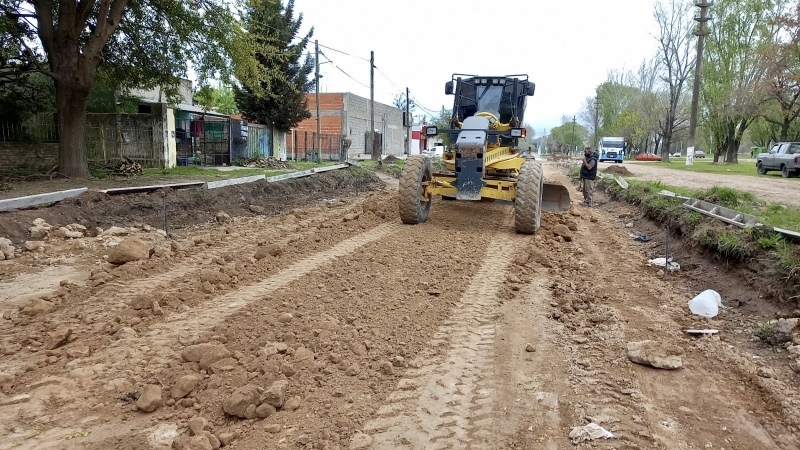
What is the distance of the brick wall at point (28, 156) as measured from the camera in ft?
50.6

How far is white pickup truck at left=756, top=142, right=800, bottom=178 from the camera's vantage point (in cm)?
2202

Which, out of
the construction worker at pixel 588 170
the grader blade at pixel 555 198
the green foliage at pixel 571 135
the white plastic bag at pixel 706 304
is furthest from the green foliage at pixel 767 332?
the green foliage at pixel 571 135

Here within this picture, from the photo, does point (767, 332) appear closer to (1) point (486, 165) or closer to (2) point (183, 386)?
(2) point (183, 386)

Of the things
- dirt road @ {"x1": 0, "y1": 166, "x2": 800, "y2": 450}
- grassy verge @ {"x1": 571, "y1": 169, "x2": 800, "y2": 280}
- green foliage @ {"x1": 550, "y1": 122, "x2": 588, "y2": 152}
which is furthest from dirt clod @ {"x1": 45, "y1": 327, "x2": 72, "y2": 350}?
green foliage @ {"x1": 550, "y1": 122, "x2": 588, "y2": 152}

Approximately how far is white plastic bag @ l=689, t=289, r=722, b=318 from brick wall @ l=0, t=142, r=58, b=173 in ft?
55.2

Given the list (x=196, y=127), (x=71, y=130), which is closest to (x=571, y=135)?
(x=196, y=127)

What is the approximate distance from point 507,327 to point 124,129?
1796cm

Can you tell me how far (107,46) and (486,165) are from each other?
12.8m

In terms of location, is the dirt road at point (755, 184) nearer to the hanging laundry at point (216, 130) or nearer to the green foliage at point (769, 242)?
the green foliage at point (769, 242)

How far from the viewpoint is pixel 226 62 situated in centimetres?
1636

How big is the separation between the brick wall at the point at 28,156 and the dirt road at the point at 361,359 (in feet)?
35.2

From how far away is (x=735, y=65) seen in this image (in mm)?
34688

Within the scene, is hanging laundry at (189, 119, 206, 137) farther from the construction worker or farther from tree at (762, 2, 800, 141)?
tree at (762, 2, 800, 141)

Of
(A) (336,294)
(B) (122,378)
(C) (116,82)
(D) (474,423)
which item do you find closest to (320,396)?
(D) (474,423)
